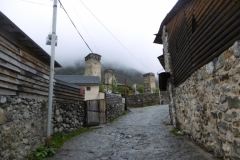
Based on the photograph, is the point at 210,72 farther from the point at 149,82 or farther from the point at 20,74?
the point at 149,82

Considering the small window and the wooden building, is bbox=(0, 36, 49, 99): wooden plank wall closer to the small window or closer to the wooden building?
the wooden building

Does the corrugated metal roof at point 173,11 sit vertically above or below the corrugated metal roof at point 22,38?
above

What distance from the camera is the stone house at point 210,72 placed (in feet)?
11.9

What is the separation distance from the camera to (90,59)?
136 feet

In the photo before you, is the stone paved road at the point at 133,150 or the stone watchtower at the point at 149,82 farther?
the stone watchtower at the point at 149,82

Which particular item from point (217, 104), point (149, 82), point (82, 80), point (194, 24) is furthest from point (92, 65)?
point (217, 104)

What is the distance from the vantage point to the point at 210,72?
15.1 feet

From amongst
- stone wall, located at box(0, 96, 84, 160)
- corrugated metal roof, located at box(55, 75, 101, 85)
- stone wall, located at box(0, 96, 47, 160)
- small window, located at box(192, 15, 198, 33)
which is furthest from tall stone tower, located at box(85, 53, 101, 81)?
small window, located at box(192, 15, 198, 33)

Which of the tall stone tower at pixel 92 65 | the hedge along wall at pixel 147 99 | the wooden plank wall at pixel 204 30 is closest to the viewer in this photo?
the wooden plank wall at pixel 204 30

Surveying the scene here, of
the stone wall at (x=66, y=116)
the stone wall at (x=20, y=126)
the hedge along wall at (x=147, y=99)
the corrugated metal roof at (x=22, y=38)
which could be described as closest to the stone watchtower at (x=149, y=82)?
the hedge along wall at (x=147, y=99)

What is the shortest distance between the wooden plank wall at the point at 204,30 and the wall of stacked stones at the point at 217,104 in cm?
24

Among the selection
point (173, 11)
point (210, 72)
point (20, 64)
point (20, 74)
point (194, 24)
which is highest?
point (173, 11)

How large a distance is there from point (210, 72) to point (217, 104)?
0.81 metres

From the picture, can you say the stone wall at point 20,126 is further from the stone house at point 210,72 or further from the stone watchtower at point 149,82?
the stone watchtower at point 149,82
